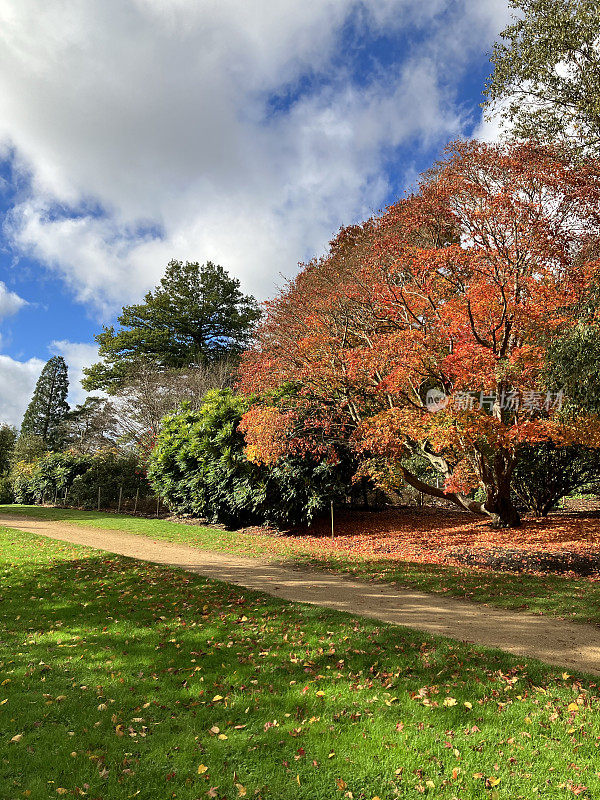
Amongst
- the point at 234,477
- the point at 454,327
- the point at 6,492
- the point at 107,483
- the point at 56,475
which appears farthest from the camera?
the point at 6,492

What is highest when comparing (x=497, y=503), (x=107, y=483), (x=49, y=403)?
Answer: (x=49, y=403)

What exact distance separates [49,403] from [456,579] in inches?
1870

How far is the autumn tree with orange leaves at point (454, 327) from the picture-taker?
10125mm

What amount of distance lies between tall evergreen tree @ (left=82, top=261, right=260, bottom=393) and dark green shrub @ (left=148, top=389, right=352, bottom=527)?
17.3 metres

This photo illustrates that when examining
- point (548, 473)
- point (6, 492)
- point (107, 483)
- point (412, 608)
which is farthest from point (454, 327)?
point (6, 492)

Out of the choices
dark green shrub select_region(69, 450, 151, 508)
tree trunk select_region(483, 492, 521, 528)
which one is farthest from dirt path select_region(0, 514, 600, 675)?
dark green shrub select_region(69, 450, 151, 508)

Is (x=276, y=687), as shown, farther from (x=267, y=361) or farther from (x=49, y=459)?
(x=49, y=459)

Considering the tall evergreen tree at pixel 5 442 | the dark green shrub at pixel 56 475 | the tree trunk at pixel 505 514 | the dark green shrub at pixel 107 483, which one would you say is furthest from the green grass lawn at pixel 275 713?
the tall evergreen tree at pixel 5 442

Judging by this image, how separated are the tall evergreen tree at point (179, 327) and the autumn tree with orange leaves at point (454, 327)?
21263 millimetres

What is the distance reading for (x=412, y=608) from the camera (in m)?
6.57

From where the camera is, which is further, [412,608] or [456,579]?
[456,579]

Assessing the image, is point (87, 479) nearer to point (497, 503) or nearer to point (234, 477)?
point (234, 477)
